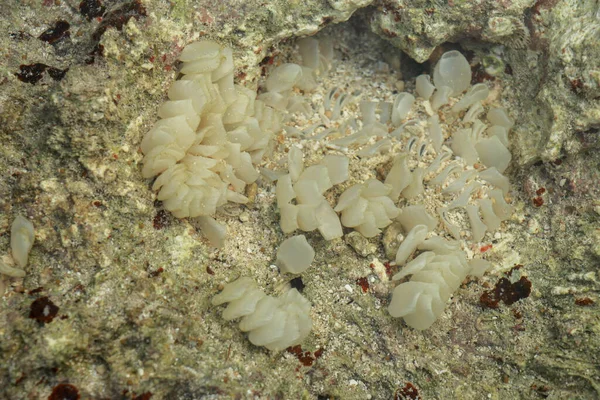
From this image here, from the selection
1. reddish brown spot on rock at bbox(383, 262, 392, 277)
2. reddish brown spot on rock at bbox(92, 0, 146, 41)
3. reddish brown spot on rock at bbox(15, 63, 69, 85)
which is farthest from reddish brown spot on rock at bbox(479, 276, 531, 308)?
reddish brown spot on rock at bbox(15, 63, 69, 85)

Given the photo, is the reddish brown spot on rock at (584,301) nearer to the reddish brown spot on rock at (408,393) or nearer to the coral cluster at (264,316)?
the reddish brown spot on rock at (408,393)

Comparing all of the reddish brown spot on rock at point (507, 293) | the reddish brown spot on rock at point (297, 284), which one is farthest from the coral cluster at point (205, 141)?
the reddish brown spot on rock at point (507, 293)

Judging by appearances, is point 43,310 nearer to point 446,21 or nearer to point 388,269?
point 388,269

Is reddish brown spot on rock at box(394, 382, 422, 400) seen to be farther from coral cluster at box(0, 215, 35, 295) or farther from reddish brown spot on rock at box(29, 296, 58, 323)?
coral cluster at box(0, 215, 35, 295)

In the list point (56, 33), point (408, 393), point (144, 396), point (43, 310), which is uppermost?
point (56, 33)

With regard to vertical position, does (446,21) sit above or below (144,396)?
above

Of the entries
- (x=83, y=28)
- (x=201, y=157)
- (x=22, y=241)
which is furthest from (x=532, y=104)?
(x=22, y=241)

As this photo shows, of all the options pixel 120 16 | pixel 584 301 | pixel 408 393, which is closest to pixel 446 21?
pixel 584 301
